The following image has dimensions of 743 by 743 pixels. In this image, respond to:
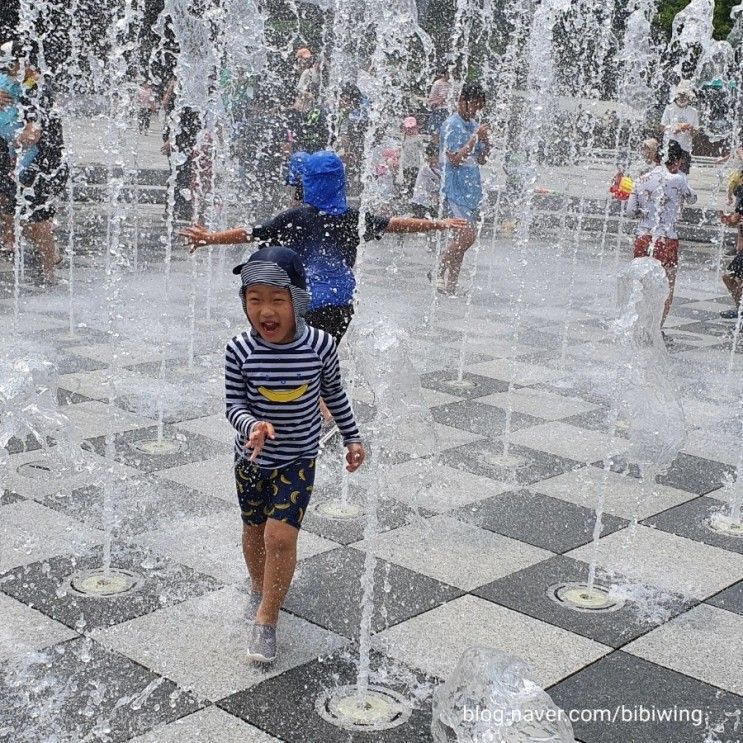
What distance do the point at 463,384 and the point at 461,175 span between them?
3.21 m

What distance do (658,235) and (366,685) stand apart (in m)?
5.58

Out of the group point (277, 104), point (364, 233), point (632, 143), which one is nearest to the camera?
point (364, 233)

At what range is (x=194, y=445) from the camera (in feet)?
17.0

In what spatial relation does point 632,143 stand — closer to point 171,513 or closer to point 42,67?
point 42,67

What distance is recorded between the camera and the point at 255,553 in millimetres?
3527

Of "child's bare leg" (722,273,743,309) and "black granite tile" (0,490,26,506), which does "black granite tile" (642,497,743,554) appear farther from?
"child's bare leg" (722,273,743,309)

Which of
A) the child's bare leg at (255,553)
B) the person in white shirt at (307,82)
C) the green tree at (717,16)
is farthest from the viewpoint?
the green tree at (717,16)

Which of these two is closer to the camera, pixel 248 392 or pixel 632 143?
pixel 248 392

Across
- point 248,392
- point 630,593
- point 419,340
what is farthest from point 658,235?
point 248,392

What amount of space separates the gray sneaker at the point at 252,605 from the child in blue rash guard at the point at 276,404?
0.17m

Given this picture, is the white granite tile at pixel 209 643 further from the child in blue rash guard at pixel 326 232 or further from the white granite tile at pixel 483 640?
the child in blue rash guard at pixel 326 232

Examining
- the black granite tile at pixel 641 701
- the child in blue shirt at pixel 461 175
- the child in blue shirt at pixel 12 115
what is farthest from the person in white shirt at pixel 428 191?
the black granite tile at pixel 641 701

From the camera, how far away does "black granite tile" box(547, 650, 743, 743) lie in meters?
3.00

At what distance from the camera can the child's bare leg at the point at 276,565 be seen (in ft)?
10.7
